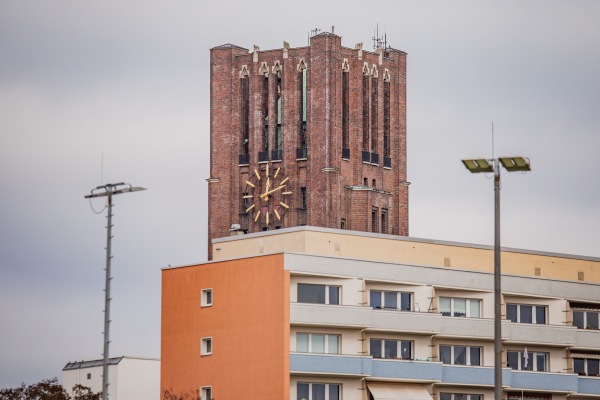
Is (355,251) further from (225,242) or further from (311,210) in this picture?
(311,210)

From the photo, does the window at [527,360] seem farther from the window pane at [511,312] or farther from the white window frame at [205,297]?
the white window frame at [205,297]

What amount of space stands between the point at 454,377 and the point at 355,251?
9.31m

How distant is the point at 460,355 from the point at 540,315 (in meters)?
7.09

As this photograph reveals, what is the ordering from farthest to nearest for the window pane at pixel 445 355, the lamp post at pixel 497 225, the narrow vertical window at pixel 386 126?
1. the narrow vertical window at pixel 386 126
2. the window pane at pixel 445 355
3. the lamp post at pixel 497 225

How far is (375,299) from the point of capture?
112 meters

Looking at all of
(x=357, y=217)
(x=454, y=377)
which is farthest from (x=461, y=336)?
(x=357, y=217)

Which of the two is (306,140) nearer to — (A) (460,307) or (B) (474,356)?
(A) (460,307)

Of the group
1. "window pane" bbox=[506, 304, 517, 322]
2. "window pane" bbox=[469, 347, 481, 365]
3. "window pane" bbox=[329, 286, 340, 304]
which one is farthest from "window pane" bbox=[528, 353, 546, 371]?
"window pane" bbox=[329, 286, 340, 304]

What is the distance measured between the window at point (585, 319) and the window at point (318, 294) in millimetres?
19065

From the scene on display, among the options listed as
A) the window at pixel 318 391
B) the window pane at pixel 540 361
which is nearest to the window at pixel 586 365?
the window pane at pixel 540 361

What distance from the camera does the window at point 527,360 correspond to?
117m

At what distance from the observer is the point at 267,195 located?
15288 cm

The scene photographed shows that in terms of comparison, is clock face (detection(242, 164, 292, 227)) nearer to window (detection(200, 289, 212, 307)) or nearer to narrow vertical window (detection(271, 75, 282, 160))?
narrow vertical window (detection(271, 75, 282, 160))

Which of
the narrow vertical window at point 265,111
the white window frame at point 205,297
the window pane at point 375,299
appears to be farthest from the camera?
the narrow vertical window at point 265,111
